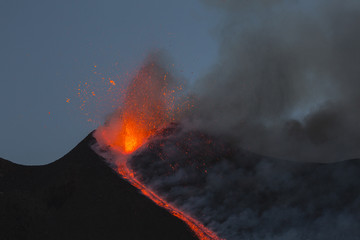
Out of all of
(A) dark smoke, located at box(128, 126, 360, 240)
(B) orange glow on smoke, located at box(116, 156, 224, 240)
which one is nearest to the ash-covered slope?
(B) orange glow on smoke, located at box(116, 156, 224, 240)

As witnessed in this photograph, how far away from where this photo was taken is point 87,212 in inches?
651

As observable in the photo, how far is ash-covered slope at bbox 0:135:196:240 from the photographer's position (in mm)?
14898

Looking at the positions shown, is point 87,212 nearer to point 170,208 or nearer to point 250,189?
point 170,208

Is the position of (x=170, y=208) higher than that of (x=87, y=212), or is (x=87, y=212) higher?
(x=170, y=208)

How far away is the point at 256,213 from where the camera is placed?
1761 cm

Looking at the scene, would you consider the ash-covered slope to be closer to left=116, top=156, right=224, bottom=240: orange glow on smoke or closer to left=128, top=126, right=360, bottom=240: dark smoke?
left=116, top=156, right=224, bottom=240: orange glow on smoke

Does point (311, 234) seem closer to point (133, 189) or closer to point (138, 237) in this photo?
point (138, 237)

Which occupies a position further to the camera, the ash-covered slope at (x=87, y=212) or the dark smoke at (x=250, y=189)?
the dark smoke at (x=250, y=189)

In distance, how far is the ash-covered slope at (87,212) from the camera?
14898 mm

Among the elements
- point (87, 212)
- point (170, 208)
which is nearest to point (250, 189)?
point (170, 208)

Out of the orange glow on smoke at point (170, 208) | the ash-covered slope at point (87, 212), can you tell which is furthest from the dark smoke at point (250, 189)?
the ash-covered slope at point (87, 212)

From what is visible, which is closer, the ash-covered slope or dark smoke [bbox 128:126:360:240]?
the ash-covered slope

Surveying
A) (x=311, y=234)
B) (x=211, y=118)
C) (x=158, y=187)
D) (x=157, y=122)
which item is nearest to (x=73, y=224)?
(x=158, y=187)

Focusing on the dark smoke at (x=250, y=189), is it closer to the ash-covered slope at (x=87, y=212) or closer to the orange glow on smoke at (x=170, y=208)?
the orange glow on smoke at (x=170, y=208)
